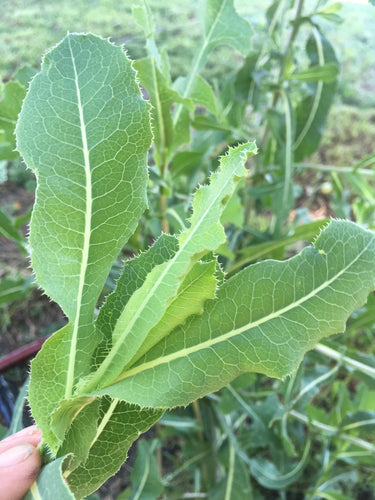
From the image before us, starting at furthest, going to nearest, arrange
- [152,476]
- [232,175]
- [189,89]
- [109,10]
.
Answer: [109,10] → [152,476] → [189,89] → [232,175]

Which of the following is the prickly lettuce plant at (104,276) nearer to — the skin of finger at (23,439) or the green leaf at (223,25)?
the skin of finger at (23,439)

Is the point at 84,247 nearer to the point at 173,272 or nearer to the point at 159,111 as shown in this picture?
the point at 173,272

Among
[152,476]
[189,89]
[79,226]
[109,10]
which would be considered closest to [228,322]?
[79,226]

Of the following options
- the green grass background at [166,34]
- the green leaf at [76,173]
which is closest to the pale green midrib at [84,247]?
the green leaf at [76,173]

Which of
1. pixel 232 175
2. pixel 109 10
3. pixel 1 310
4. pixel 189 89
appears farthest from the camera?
pixel 109 10

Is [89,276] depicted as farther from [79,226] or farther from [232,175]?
[232,175]

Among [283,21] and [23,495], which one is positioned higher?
[283,21]

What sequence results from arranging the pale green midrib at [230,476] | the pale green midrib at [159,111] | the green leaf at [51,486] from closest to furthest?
the green leaf at [51,486] < the pale green midrib at [159,111] < the pale green midrib at [230,476]
